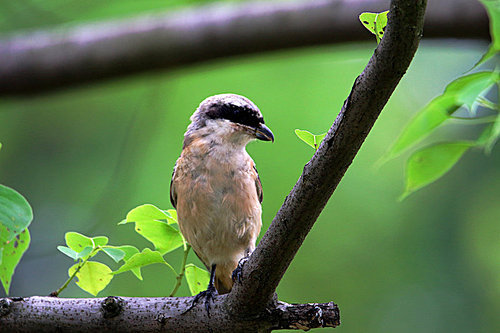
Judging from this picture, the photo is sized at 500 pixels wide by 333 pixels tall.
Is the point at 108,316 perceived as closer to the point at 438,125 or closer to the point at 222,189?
the point at 222,189

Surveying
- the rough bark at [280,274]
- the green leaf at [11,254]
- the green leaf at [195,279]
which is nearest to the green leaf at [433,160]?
the rough bark at [280,274]

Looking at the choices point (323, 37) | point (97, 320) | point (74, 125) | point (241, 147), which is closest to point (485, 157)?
point (323, 37)

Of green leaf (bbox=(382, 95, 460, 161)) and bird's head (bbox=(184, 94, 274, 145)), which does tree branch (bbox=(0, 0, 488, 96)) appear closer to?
bird's head (bbox=(184, 94, 274, 145))

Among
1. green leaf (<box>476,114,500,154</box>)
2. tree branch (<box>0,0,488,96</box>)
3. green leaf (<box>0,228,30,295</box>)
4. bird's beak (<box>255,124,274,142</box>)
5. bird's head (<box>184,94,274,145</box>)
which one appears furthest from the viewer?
tree branch (<box>0,0,488,96</box>)

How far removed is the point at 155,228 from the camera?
314 cm

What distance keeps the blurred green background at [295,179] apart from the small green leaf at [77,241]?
12.8 ft

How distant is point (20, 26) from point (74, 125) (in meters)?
1.77

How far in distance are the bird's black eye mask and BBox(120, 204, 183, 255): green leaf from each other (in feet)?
4.44

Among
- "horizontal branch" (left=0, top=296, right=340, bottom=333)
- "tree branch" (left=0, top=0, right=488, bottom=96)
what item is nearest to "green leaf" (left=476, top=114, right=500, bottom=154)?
"horizontal branch" (left=0, top=296, right=340, bottom=333)

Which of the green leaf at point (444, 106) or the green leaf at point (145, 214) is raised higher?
the green leaf at point (444, 106)

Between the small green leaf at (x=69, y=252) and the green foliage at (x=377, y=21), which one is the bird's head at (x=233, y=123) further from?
the green foliage at (x=377, y=21)

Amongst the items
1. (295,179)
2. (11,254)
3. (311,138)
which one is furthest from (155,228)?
(295,179)

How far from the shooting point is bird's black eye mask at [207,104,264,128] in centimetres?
433

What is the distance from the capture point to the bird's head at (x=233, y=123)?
14.2 feet
